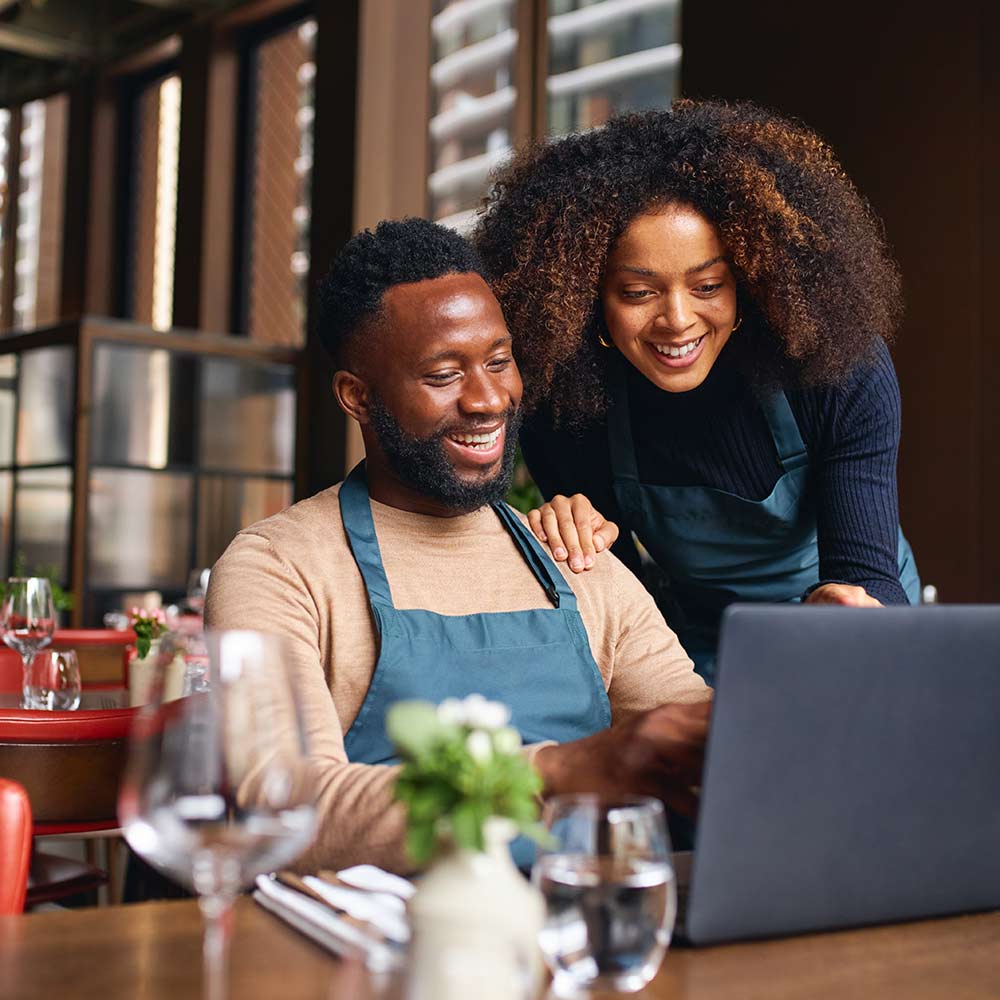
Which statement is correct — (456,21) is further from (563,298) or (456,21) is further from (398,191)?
(563,298)

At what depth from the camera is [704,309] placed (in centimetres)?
175

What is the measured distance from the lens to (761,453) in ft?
6.26

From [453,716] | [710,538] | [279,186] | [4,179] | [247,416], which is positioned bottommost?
[453,716]

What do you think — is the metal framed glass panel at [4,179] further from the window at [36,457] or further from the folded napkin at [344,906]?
the folded napkin at [344,906]

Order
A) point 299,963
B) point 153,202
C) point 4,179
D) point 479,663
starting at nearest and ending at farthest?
point 299,963 < point 479,663 < point 153,202 < point 4,179

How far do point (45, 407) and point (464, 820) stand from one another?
593 cm

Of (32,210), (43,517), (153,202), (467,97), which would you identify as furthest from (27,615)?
(32,210)

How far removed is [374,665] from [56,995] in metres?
0.70

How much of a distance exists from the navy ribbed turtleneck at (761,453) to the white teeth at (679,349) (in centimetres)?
16

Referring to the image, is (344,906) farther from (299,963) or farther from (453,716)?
(453,716)

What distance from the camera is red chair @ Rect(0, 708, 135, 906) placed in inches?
78.6

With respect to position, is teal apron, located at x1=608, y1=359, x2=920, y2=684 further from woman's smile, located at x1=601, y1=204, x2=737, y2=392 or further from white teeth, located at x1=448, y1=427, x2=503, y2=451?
white teeth, located at x1=448, y1=427, x2=503, y2=451

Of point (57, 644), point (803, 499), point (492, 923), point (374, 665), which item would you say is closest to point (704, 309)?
point (803, 499)

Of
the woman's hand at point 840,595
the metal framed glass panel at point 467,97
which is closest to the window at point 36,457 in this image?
the metal framed glass panel at point 467,97
